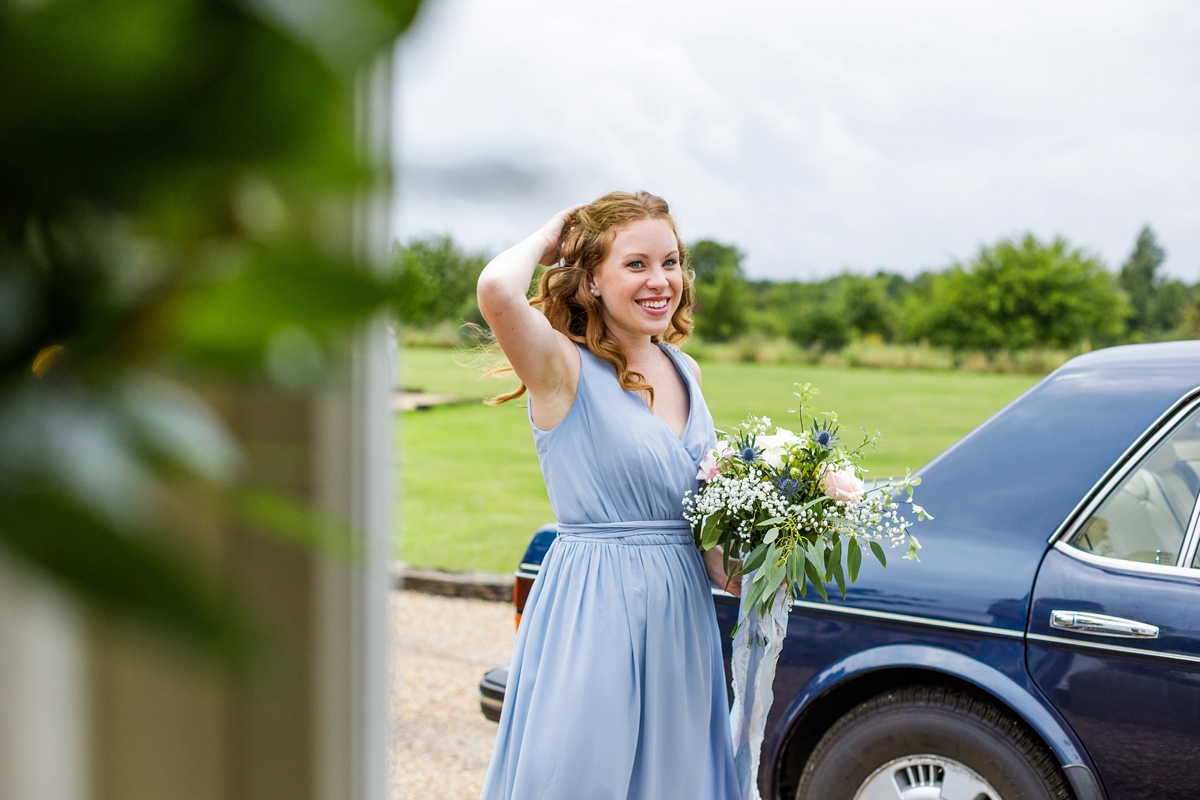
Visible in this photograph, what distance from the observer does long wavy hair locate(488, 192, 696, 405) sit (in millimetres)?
2445

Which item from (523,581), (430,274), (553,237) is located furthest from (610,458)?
(430,274)

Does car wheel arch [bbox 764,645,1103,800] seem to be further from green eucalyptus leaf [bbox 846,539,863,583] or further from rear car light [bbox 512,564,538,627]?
rear car light [bbox 512,564,538,627]

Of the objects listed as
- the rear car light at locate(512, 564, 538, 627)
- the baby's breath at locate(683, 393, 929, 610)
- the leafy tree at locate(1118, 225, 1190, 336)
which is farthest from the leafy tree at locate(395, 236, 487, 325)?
the leafy tree at locate(1118, 225, 1190, 336)

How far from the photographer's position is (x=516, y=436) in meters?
16.5

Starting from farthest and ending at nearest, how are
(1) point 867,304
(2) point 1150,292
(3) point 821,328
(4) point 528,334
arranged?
(1) point 867,304
(3) point 821,328
(2) point 1150,292
(4) point 528,334

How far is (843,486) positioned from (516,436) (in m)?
14.4

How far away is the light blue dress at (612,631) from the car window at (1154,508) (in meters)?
0.98

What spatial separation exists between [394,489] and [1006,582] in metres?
2.06

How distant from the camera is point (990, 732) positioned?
2.46 metres

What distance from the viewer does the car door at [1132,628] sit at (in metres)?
2.24

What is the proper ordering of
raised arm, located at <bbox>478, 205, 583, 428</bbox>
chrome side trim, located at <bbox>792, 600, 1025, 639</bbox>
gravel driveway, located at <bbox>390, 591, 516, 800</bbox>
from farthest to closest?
gravel driveway, located at <bbox>390, 591, 516, 800</bbox>
chrome side trim, located at <bbox>792, 600, 1025, 639</bbox>
raised arm, located at <bbox>478, 205, 583, 428</bbox>

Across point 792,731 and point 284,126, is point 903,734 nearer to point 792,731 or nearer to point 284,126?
point 792,731

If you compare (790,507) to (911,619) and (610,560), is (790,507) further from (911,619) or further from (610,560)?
(911,619)

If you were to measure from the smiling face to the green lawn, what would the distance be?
3467 mm
